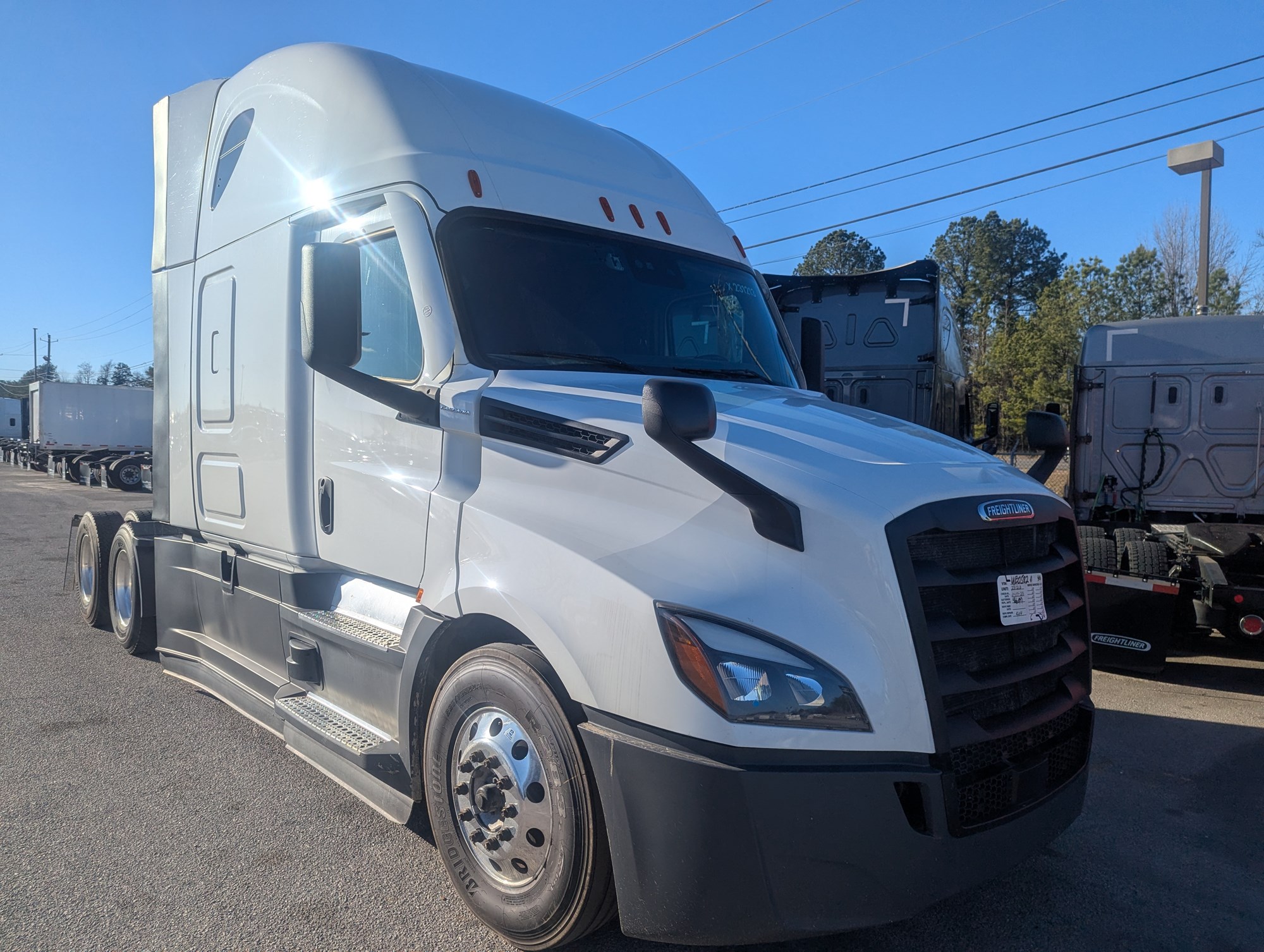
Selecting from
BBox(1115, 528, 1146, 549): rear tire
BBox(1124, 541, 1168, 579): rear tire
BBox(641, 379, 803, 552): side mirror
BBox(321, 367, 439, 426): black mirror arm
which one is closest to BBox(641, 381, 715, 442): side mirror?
BBox(641, 379, 803, 552): side mirror

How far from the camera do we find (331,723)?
156 inches

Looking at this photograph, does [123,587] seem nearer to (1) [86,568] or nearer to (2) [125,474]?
(1) [86,568]

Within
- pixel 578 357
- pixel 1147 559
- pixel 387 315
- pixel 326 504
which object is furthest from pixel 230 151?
pixel 1147 559

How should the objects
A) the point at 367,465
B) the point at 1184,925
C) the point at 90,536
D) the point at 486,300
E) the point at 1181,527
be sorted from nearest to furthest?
the point at 1184,925 < the point at 486,300 < the point at 367,465 < the point at 90,536 < the point at 1181,527

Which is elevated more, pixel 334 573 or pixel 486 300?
pixel 486 300

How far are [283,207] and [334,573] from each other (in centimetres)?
180

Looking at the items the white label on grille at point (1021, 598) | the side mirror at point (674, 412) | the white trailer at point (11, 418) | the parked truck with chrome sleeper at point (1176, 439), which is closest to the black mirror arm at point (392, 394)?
the side mirror at point (674, 412)

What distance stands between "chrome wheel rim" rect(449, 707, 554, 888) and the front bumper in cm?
39

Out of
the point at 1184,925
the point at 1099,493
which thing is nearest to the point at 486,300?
the point at 1184,925

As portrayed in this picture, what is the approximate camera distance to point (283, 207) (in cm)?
447

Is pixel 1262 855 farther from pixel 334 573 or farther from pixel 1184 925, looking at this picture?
pixel 334 573

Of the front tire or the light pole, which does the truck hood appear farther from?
the light pole

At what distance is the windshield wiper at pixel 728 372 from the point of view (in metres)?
3.88

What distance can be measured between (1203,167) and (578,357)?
49.9ft
